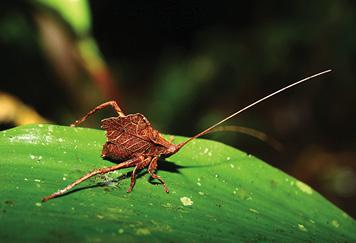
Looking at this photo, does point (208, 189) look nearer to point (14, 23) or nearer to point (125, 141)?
point (125, 141)

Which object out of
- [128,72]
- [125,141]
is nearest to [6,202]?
[125,141]

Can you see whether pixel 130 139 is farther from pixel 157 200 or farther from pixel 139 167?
pixel 157 200

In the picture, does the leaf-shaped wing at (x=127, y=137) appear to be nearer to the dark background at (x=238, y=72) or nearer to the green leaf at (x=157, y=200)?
the green leaf at (x=157, y=200)

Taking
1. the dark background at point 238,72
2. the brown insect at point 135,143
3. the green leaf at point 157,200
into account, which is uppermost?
the dark background at point 238,72

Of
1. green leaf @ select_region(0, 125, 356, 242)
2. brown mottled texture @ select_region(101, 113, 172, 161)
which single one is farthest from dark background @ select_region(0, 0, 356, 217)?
green leaf @ select_region(0, 125, 356, 242)

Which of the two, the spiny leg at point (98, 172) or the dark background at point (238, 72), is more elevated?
the dark background at point (238, 72)

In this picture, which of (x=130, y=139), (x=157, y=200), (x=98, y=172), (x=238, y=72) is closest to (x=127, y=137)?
(x=130, y=139)

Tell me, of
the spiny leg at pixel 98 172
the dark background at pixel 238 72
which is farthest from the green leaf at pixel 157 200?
the dark background at pixel 238 72
